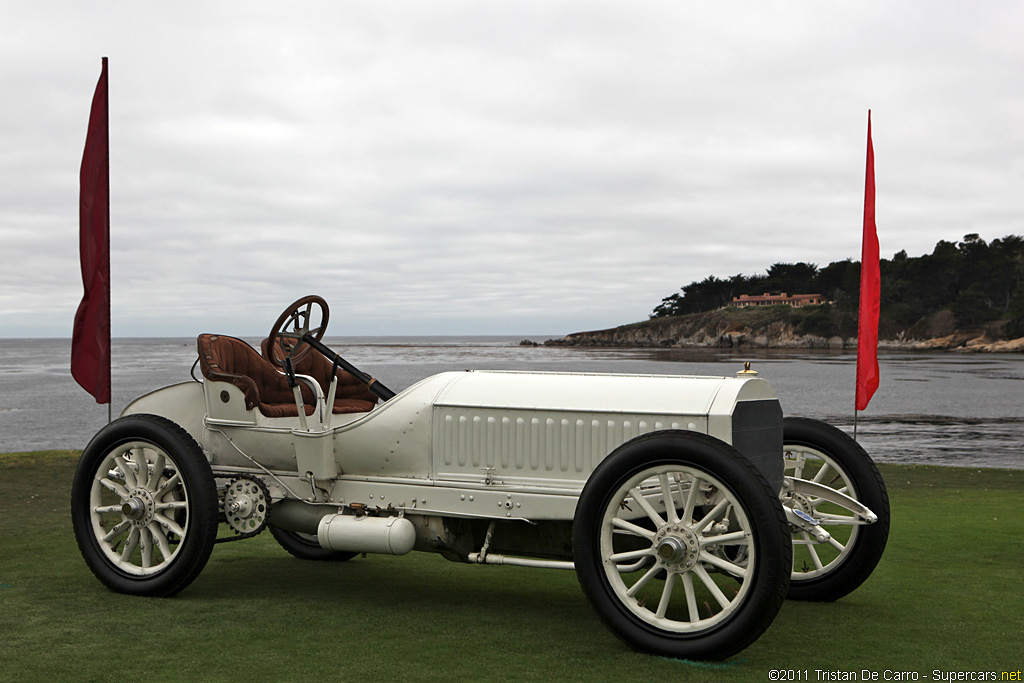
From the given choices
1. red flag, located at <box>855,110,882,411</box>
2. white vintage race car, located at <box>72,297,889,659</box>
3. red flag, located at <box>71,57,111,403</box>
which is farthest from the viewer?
red flag, located at <box>855,110,882,411</box>

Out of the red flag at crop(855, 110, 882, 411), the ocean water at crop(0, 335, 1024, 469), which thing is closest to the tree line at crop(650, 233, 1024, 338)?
the ocean water at crop(0, 335, 1024, 469)

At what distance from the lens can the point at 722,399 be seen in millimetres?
4828

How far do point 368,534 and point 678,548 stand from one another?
195cm

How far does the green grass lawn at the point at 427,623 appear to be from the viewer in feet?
13.7

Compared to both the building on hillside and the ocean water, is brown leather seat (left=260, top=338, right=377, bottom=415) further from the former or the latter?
the building on hillside

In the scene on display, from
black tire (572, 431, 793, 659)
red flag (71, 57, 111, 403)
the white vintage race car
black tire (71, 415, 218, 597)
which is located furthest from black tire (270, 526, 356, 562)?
black tire (572, 431, 793, 659)

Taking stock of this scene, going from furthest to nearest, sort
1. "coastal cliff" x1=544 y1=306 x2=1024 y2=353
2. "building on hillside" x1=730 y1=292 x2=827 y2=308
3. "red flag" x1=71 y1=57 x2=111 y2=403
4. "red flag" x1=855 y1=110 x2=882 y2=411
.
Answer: "building on hillside" x1=730 y1=292 x2=827 y2=308 < "coastal cliff" x1=544 y1=306 x2=1024 y2=353 < "red flag" x1=855 y1=110 x2=882 y2=411 < "red flag" x1=71 y1=57 x2=111 y2=403

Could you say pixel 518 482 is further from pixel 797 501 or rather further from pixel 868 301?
pixel 868 301

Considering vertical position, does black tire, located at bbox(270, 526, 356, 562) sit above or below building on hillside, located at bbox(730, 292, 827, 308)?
below

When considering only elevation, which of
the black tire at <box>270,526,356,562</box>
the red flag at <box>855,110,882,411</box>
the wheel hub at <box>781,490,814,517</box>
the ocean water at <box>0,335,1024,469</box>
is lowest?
the ocean water at <box>0,335,1024,469</box>

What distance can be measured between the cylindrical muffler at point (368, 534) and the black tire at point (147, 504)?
0.73 m

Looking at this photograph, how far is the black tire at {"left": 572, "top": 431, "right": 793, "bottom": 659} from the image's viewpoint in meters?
4.14

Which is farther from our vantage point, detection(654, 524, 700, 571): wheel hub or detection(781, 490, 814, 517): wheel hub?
detection(781, 490, 814, 517): wheel hub

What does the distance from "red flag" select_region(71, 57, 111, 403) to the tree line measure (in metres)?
122
